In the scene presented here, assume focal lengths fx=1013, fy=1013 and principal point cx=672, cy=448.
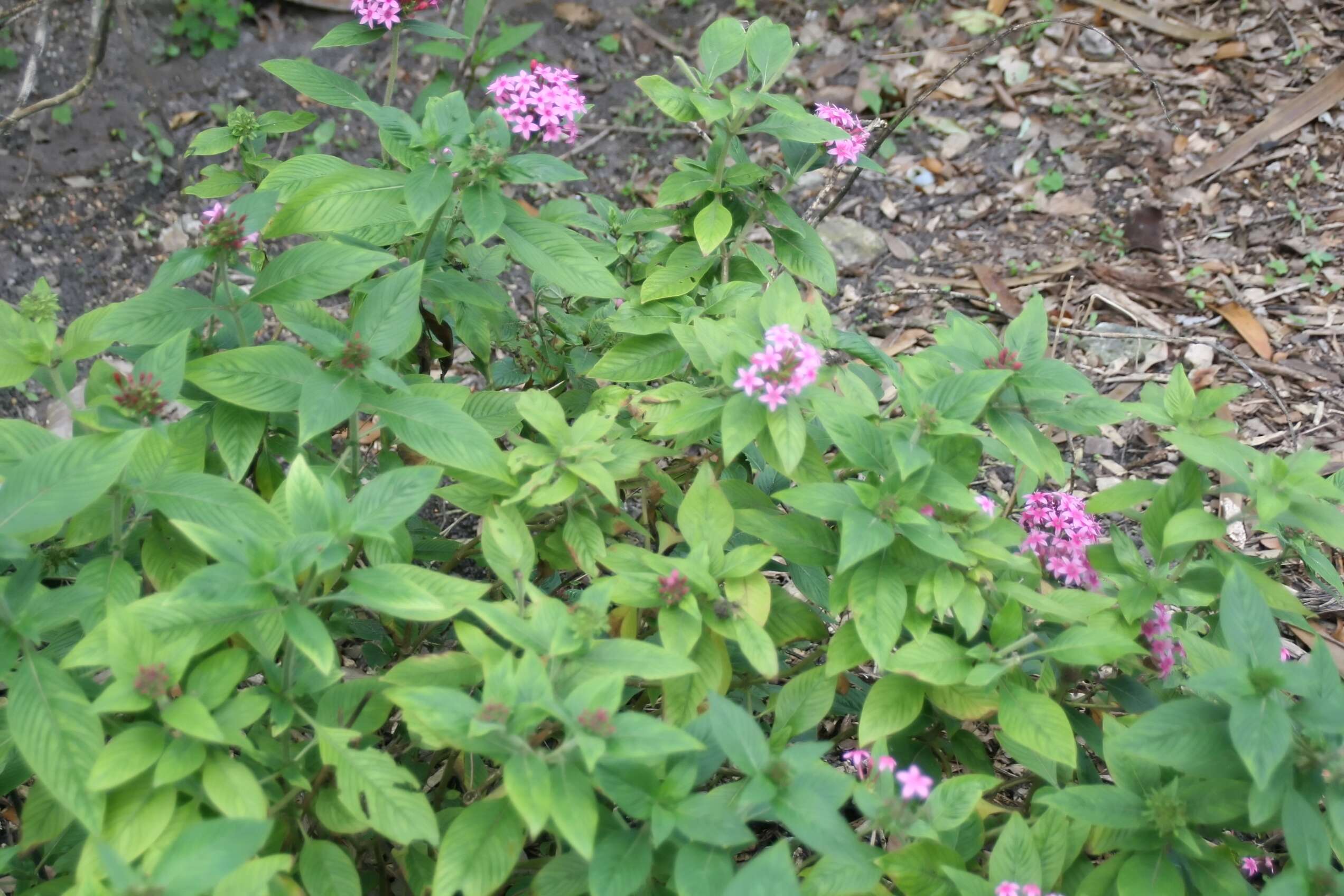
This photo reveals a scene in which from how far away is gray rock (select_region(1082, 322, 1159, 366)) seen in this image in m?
3.76

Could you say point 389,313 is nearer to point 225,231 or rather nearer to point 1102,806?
point 225,231

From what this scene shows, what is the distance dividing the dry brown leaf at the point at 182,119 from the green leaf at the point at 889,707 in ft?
14.6

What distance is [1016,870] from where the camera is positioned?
1.60 metres

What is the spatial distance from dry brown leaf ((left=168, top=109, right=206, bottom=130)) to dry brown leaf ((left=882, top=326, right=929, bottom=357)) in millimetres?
3413

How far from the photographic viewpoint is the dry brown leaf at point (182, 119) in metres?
4.78

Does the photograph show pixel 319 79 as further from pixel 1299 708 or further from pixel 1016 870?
pixel 1299 708

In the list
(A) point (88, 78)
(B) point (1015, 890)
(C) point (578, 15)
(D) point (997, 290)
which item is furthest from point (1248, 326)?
(A) point (88, 78)

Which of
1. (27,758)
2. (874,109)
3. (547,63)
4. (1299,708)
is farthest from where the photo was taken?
(547,63)

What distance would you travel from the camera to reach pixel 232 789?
57.7 inches

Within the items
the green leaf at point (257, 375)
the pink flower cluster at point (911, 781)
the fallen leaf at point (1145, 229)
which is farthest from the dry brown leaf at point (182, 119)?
the pink flower cluster at point (911, 781)

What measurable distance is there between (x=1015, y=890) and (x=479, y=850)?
0.80 m

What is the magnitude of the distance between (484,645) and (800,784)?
0.53 metres

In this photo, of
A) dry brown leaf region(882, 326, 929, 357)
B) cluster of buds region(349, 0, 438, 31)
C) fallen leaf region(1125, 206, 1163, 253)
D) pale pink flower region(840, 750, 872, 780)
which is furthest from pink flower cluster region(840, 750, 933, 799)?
fallen leaf region(1125, 206, 1163, 253)

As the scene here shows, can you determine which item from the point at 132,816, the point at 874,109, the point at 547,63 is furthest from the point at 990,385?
the point at 547,63
